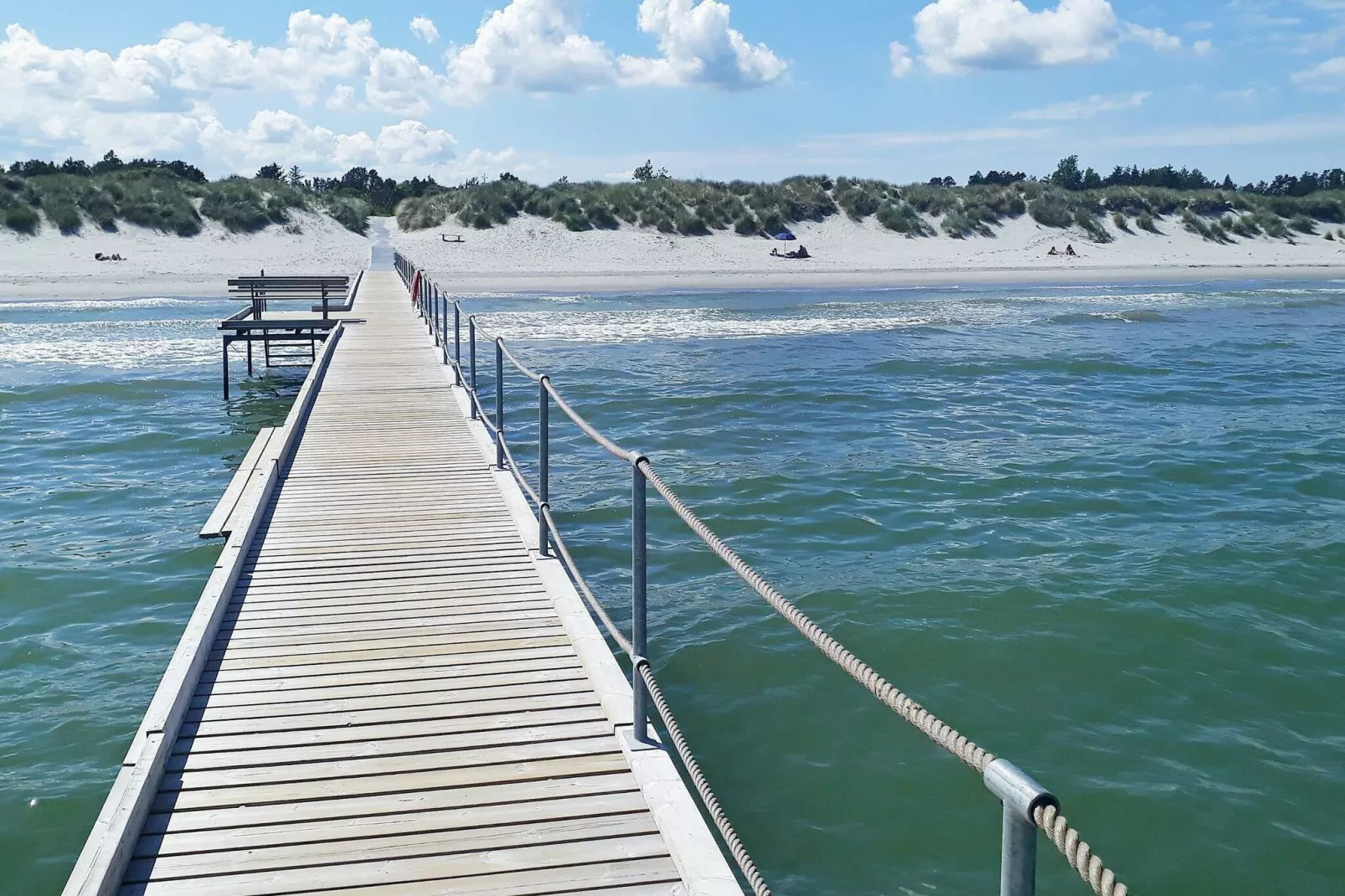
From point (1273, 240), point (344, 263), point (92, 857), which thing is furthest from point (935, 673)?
point (1273, 240)

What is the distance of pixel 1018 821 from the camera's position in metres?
1.89

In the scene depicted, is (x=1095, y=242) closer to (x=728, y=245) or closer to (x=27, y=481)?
(x=728, y=245)

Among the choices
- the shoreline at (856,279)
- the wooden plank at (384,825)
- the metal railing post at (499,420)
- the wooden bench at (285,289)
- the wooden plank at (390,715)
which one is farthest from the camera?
the shoreline at (856,279)

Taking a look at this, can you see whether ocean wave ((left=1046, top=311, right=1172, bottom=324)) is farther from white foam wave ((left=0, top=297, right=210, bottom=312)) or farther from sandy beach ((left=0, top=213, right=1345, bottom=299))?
white foam wave ((left=0, top=297, right=210, bottom=312))

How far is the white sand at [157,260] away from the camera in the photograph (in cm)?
3253

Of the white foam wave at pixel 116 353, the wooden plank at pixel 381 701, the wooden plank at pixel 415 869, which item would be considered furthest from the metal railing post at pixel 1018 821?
the white foam wave at pixel 116 353

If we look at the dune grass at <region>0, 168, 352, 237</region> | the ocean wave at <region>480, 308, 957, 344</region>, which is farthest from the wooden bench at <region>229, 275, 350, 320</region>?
the dune grass at <region>0, 168, 352, 237</region>

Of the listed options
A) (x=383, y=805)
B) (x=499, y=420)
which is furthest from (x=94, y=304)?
(x=383, y=805)

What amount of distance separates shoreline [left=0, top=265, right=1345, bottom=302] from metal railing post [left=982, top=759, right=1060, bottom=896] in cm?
3260

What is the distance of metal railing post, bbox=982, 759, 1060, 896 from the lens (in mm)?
1824

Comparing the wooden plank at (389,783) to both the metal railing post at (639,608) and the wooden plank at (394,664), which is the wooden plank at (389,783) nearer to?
the metal railing post at (639,608)

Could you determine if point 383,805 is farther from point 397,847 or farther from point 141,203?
point 141,203

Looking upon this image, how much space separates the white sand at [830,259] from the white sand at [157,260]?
11.2 ft

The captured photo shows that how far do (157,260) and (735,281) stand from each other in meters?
19.2
